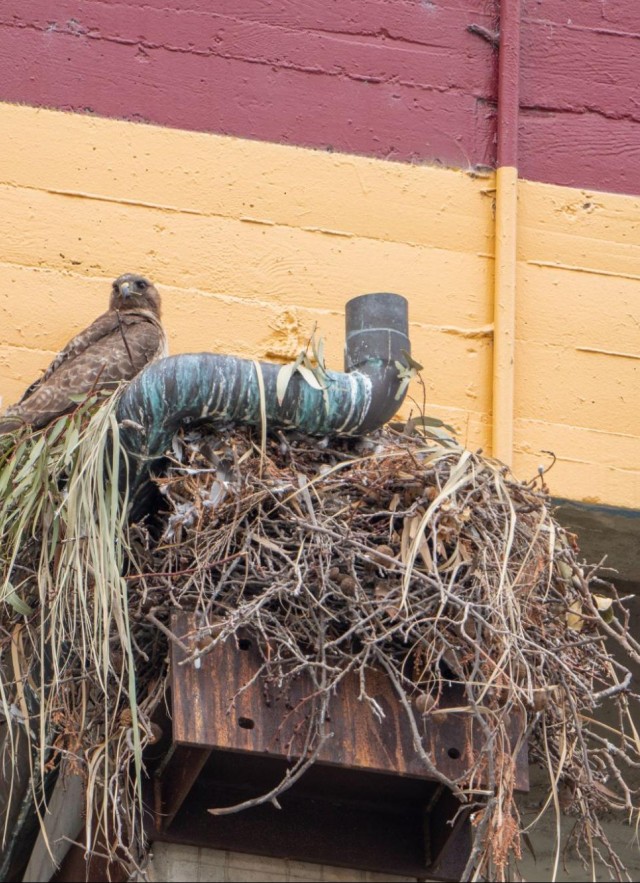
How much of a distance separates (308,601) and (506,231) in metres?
2.37

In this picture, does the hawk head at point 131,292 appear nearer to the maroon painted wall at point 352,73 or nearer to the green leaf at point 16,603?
the maroon painted wall at point 352,73

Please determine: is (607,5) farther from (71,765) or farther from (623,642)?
(71,765)

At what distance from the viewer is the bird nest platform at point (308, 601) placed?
5062 millimetres

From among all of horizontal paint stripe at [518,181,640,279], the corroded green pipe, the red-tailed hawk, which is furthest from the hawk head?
horizontal paint stripe at [518,181,640,279]

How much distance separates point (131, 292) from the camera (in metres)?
6.86

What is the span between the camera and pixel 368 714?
5.19 m

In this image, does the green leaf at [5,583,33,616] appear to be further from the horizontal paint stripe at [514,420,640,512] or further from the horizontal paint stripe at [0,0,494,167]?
the horizontal paint stripe at [0,0,494,167]

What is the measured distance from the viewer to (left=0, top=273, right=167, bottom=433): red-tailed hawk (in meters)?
6.32

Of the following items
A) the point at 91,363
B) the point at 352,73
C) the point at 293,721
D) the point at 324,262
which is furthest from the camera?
the point at 352,73

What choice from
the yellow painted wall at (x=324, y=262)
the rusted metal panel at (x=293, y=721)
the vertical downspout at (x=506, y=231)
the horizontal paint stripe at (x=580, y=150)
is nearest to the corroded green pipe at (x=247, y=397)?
the rusted metal panel at (x=293, y=721)

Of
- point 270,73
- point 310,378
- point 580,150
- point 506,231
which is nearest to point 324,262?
point 506,231

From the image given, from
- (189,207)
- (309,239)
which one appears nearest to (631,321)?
(309,239)

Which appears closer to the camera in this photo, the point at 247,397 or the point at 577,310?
the point at 247,397

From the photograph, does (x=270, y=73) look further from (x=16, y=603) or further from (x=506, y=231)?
(x=16, y=603)
